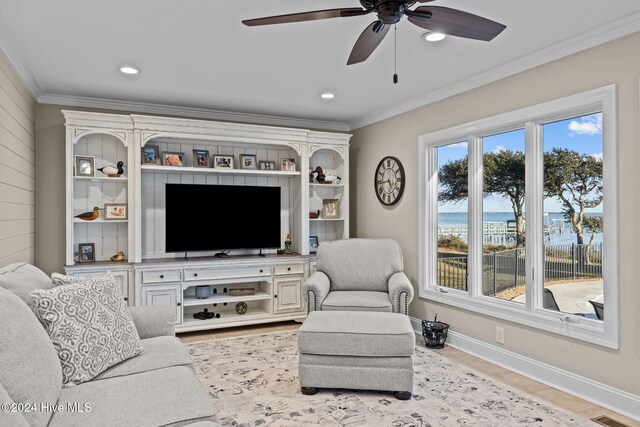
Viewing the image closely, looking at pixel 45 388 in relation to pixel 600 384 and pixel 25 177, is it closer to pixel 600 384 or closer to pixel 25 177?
pixel 25 177

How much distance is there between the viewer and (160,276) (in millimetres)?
4383

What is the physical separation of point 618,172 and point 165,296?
4107 millimetres

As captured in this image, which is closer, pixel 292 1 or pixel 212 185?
pixel 292 1

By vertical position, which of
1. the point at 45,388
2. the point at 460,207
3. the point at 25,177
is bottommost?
the point at 45,388

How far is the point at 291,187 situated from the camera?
17.9 feet

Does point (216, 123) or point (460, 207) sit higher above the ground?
point (216, 123)

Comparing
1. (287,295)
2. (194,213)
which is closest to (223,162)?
(194,213)

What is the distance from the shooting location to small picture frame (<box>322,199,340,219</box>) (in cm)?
548

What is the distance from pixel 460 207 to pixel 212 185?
275 centimetres

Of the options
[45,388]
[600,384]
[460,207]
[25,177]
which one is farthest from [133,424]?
[460,207]

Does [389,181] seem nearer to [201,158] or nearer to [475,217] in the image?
[475,217]

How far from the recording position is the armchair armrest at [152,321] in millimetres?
2648

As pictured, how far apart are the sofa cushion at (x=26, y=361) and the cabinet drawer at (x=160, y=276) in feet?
8.53

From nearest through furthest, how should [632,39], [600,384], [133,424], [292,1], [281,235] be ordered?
1. [133,424]
2. [292,1]
3. [632,39]
4. [600,384]
5. [281,235]
